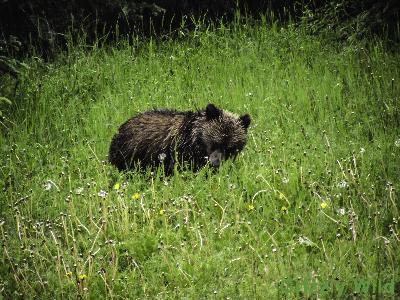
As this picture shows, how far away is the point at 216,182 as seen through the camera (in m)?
6.66

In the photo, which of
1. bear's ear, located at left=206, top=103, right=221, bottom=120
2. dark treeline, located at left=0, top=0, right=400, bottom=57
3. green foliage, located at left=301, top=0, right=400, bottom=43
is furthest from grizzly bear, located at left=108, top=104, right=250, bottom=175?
green foliage, located at left=301, top=0, right=400, bottom=43

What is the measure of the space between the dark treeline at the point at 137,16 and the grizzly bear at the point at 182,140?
304 centimetres

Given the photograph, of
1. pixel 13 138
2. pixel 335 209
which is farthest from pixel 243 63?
pixel 335 209

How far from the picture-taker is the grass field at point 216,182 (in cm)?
498

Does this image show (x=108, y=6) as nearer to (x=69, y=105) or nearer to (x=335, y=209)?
(x=69, y=105)

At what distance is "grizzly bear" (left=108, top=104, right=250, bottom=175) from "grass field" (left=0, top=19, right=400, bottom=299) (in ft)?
0.73

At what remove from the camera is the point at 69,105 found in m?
8.99

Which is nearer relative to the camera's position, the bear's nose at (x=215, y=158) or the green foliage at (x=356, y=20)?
the bear's nose at (x=215, y=158)

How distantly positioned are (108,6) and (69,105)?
3191mm

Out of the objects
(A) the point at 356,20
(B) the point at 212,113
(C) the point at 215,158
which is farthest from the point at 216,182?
(A) the point at 356,20

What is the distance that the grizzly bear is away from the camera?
737 cm

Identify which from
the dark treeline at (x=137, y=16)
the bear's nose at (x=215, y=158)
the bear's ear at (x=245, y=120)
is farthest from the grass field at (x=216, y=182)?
the dark treeline at (x=137, y=16)

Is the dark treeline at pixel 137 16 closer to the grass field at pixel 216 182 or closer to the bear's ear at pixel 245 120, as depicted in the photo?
the grass field at pixel 216 182

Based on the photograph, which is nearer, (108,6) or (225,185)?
(225,185)
